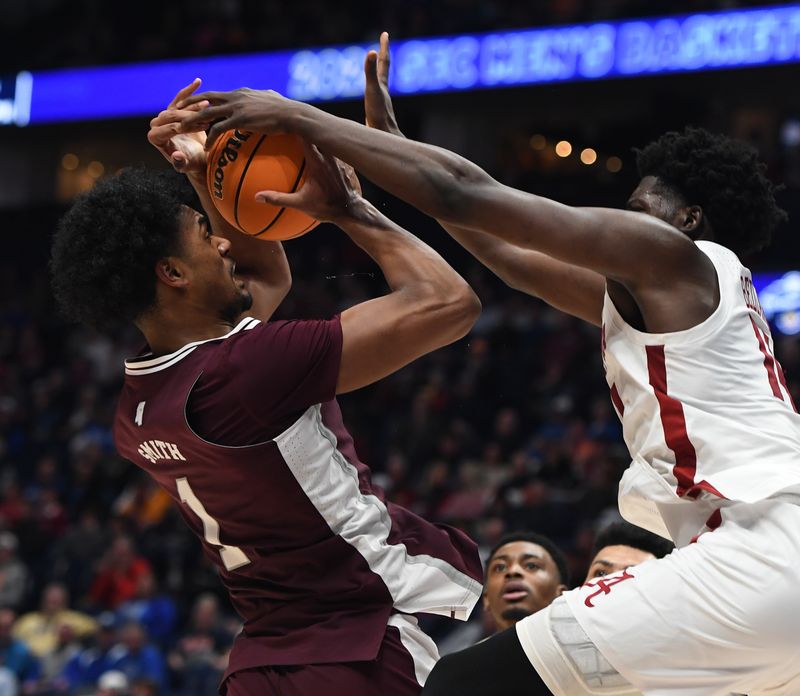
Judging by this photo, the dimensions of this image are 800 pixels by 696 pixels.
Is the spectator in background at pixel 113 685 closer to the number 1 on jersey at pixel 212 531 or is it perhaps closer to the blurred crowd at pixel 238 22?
the number 1 on jersey at pixel 212 531

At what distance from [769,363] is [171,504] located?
10.1 metres

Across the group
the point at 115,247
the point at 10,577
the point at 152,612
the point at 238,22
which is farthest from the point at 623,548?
the point at 238,22

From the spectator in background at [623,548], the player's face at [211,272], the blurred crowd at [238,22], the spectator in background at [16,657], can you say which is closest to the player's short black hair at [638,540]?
the spectator in background at [623,548]

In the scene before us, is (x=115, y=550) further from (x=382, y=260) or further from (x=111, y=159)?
(x=111, y=159)

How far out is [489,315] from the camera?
45.2 feet

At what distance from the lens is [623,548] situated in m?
4.65

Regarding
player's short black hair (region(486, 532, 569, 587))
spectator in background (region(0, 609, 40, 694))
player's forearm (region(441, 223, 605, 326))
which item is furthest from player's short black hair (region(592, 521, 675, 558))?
spectator in background (region(0, 609, 40, 694))

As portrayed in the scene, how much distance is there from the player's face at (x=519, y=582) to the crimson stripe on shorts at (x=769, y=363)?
1.93m

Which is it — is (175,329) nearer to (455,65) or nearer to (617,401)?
(617,401)

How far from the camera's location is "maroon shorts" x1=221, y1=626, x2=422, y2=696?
119 inches

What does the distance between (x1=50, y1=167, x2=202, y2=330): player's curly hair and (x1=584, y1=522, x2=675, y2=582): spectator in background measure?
201cm

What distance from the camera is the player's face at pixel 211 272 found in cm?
335

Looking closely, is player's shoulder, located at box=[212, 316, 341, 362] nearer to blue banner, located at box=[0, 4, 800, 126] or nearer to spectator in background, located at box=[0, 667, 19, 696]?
spectator in background, located at box=[0, 667, 19, 696]

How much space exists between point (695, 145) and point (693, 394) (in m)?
0.80
